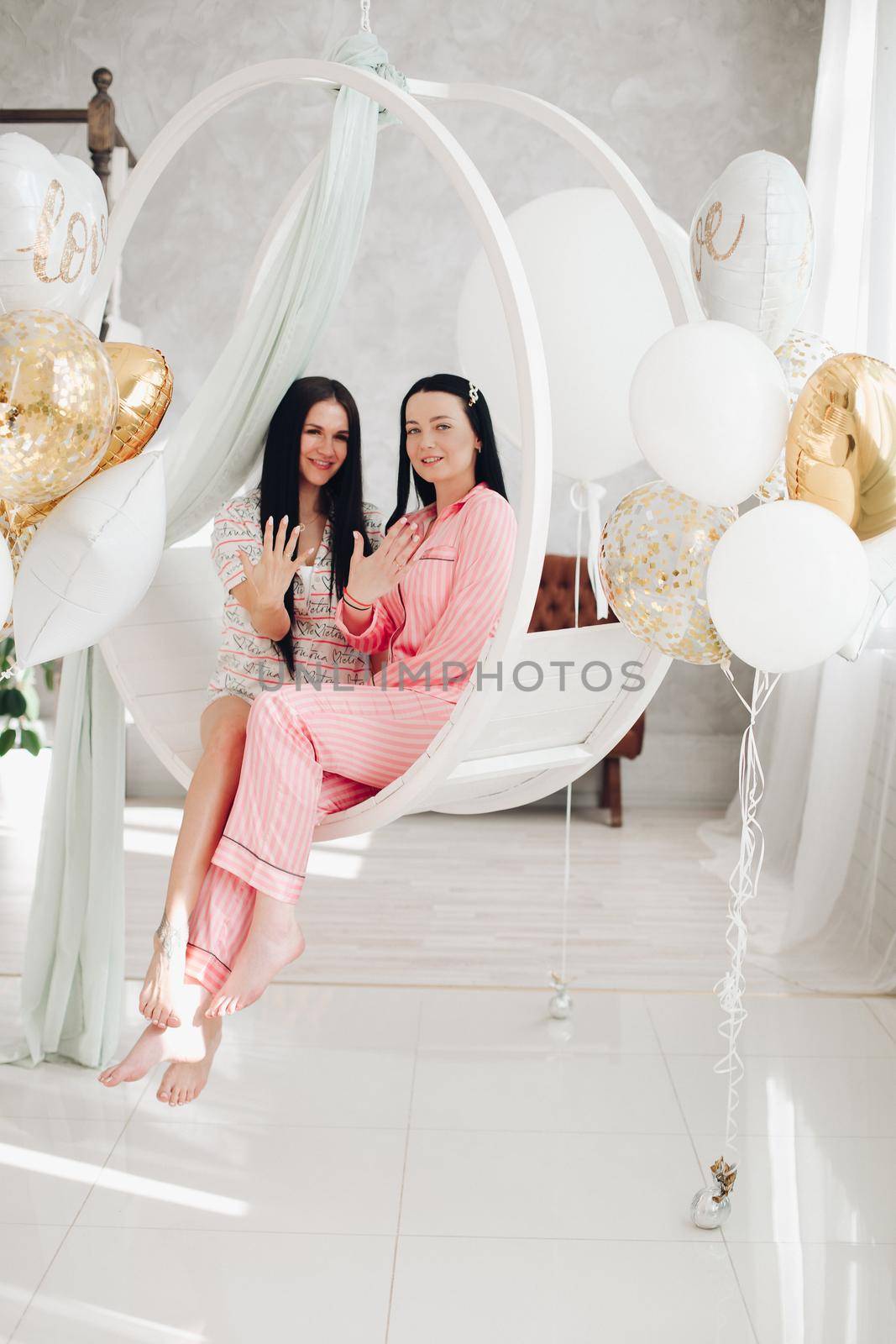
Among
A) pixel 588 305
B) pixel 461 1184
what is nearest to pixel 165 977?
pixel 461 1184

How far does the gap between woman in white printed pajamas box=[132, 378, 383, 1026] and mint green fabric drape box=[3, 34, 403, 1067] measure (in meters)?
0.07

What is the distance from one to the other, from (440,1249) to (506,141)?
3735 millimetres

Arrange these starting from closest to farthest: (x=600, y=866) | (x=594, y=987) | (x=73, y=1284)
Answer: (x=73, y=1284) < (x=594, y=987) < (x=600, y=866)

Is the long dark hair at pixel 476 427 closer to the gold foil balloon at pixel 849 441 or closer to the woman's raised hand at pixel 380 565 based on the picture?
the woman's raised hand at pixel 380 565

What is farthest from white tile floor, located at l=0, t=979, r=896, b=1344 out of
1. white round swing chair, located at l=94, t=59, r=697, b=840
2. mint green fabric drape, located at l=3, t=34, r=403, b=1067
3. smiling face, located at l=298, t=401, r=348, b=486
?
smiling face, located at l=298, t=401, r=348, b=486

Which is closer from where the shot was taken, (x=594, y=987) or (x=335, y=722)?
(x=335, y=722)

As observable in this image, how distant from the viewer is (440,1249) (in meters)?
1.77

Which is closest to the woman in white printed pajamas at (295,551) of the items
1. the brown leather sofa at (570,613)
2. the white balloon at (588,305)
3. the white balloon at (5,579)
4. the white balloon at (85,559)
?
the white balloon at (588,305)

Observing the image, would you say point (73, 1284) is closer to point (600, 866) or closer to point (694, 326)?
point (694, 326)

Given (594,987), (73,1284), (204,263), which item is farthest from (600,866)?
(204,263)

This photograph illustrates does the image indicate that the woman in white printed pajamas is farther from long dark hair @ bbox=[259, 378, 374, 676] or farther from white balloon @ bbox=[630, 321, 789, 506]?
white balloon @ bbox=[630, 321, 789, 506]

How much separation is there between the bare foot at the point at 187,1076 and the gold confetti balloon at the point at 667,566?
927 mm

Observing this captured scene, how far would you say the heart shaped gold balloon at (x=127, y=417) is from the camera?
1.65 meters

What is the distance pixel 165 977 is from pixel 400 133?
11.6ft
